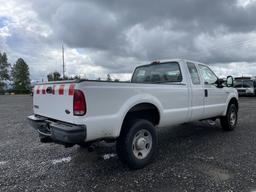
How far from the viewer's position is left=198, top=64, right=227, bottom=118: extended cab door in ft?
17.3

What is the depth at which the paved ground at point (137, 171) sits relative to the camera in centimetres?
310

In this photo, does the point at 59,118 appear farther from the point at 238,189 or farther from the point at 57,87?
the point at 238,189

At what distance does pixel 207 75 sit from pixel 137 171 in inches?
131

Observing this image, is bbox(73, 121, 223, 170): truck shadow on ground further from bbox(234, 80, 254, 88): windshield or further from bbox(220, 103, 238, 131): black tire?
bbox(234, 80, 254, 88): windshield

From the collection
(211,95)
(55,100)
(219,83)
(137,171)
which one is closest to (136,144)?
(137,171)

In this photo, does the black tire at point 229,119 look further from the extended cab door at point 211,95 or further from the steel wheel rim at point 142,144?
the steel wheel rim at point 142,144

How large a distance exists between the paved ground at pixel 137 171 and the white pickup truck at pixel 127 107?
437mm

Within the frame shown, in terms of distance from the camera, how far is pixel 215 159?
4055 millimetres

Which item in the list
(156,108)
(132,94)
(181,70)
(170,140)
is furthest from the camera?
(170,140)

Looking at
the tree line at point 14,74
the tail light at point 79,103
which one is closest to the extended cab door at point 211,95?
the tail light at point 79,103

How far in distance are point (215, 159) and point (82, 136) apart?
2.63m

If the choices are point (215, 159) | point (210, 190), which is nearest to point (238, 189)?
point (210, 190)

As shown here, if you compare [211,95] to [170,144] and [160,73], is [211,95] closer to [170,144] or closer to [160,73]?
[160,73]

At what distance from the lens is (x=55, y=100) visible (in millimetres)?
3377
